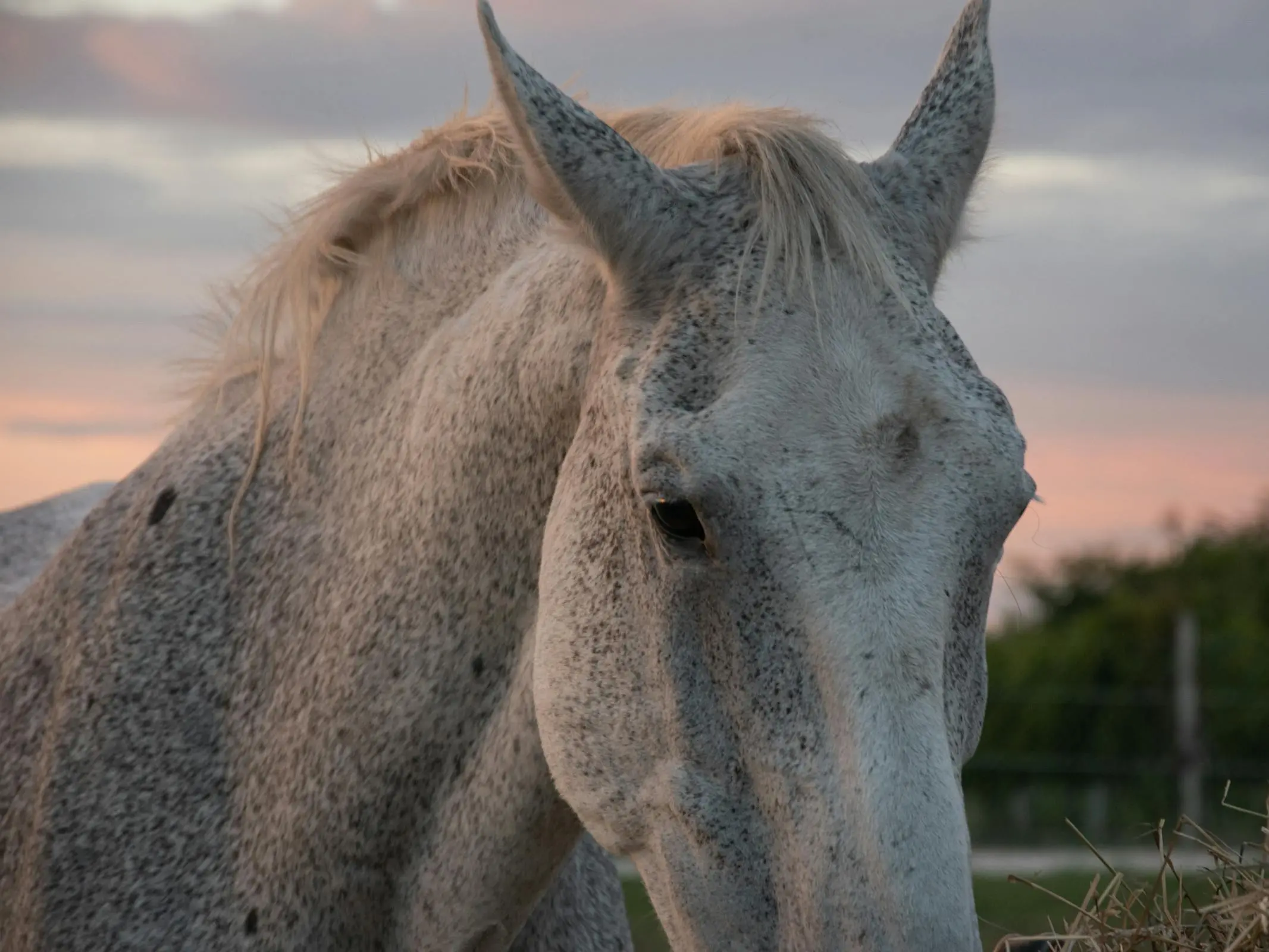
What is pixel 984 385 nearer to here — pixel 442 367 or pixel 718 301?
pixel 718 301

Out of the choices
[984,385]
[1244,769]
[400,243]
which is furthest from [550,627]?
[1244,769]

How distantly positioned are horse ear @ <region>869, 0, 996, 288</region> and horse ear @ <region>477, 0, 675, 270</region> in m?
0.42

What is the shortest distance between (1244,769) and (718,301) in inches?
589

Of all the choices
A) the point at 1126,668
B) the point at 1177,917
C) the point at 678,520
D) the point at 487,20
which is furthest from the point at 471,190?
the point at 1126,668

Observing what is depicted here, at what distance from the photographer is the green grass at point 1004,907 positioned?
722cm

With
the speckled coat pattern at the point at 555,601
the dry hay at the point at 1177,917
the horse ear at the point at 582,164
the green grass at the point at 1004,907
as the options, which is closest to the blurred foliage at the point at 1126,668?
the green grass at the point at 1004,907

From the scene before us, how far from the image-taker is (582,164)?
210cm

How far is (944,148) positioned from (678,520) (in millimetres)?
894

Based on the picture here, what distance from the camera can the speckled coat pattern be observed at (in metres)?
1.85

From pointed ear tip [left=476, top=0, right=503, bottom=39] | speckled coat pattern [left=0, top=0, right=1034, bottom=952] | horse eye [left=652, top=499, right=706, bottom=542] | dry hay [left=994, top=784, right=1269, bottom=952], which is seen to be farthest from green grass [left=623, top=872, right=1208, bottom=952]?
pointed ear tip [left=476, top=0, right=503, bottom=39]

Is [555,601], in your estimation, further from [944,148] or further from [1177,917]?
[1177,917]

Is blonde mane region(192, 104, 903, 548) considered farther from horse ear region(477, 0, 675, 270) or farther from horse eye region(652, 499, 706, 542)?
horse eye region(652, 499, 706, 542)

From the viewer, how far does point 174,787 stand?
249cm

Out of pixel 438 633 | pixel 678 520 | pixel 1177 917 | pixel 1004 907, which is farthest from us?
pixel 1004 907
